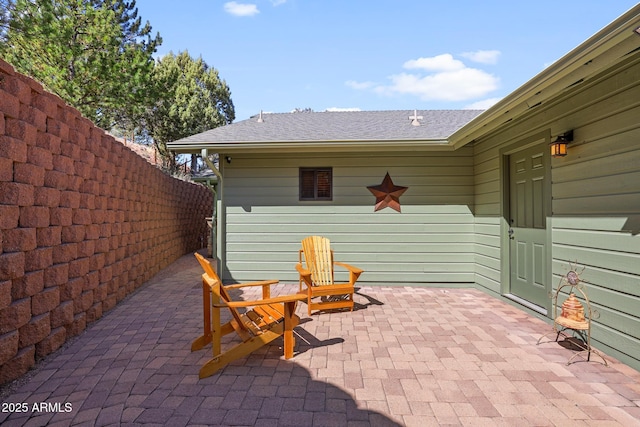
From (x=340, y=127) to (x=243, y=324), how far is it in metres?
4.41

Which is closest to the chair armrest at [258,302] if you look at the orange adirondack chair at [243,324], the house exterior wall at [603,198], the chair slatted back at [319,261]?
the orange adirondack chair at [243,324]

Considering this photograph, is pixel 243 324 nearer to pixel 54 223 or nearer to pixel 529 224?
pixel 54 223

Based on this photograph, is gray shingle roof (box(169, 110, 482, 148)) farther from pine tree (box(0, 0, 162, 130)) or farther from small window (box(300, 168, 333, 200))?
pine tree (box(0, 0, 162, 130))

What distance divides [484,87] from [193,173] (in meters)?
27.3

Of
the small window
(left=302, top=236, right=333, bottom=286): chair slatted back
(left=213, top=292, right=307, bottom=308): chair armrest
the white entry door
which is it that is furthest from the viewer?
the small window

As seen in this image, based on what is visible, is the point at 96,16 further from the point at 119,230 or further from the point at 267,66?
the point at 119,230

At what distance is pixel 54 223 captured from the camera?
2709mm

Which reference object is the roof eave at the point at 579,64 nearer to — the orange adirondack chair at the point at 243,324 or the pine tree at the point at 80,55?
the orange adirondack chair at the point at 243,324

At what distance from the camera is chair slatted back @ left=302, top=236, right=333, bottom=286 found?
14.0ft

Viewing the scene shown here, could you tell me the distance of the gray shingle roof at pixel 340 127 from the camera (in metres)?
5.06

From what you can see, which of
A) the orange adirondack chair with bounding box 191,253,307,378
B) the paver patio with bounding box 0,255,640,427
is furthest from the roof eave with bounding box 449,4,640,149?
the orange adirondack chair with bounding box 191,253,307,378

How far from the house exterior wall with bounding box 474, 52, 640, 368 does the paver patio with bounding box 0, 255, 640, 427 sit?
422 millimetres

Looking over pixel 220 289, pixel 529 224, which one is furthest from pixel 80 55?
pixel 529 224

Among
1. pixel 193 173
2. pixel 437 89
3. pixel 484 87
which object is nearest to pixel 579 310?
pixel 193 173
